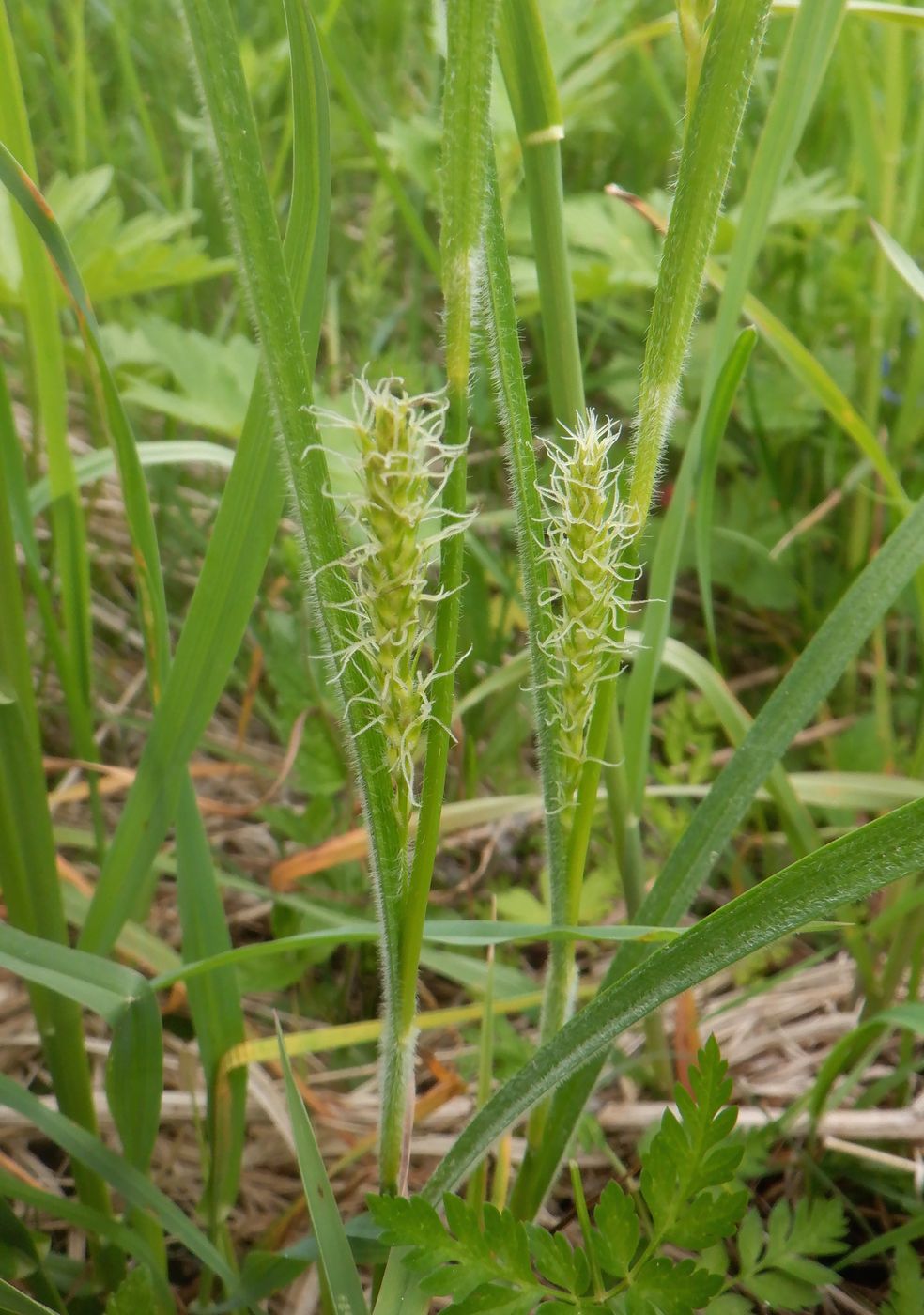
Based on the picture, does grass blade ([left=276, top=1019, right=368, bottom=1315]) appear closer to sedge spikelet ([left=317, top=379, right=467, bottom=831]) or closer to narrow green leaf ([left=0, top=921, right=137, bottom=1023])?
narrow green leaf ([left=0, top=921, right=137, bottom=1023])

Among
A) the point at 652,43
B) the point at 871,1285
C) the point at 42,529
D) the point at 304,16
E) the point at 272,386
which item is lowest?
the point at 871,1285

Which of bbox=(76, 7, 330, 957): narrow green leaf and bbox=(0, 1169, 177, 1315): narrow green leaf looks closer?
bbox=(76, 7, 330, 957): narrow green leaf

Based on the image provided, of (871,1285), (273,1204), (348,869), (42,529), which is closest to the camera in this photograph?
(871,1285)

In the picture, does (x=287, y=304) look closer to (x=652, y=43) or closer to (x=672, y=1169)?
(x=672, y=1169)

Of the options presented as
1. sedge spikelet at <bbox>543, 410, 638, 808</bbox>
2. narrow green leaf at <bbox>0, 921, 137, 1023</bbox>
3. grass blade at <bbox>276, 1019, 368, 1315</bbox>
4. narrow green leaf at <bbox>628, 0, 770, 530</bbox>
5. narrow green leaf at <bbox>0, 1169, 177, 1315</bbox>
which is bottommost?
narrow green leaf at <bbox>0, 1169, 177, 1315</bbox>

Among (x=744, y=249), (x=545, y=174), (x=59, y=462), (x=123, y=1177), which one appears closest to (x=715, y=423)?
(x=744, y=249)

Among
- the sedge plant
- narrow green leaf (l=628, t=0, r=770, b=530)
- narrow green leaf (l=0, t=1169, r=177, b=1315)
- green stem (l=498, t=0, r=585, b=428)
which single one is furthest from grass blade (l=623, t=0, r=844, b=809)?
narrow green leaf (l=0, t=1169, r=177, b=1315)

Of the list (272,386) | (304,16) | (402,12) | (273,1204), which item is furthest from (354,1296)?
(402,12)
